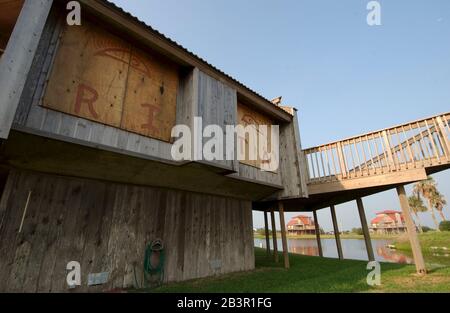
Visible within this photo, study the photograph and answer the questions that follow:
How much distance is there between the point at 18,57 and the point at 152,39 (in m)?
2.81

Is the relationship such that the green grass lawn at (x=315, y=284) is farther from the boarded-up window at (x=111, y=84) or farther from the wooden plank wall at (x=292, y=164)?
the boarded-up window at (x=111, y=84)

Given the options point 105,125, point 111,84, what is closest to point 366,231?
point 105,125

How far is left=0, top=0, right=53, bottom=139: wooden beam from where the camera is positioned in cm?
328

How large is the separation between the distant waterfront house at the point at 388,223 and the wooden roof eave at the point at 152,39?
83842 mm

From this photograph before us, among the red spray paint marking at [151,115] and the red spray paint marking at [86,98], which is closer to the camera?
the red spray paint marking at [86,98]

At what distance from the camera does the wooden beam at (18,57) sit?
129 inches

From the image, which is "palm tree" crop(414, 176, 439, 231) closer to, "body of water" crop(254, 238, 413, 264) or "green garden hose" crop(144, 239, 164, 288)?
"body of water" crop(254, 238, 413, 264)

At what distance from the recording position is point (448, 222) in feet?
120

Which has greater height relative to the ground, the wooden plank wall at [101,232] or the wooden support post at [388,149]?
the wooden support post at [388,149]

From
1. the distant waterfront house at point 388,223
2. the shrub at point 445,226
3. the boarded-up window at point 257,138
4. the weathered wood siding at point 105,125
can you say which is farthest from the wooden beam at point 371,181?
the distant waterfront house at point 388,223

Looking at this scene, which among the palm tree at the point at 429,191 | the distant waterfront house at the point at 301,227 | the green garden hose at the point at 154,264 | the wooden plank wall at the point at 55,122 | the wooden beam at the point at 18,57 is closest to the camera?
the wooden beam at the point at 18,57

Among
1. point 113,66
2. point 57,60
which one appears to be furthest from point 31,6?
point 113,66

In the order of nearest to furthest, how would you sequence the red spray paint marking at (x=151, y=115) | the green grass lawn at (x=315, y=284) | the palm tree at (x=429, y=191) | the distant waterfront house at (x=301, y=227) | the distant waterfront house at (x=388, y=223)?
the green grass lawn at (x=315, y=284)
the red spray paint marking at (x=151, y=115)
the palm tree at (x=429, y=191)
the distant waterfront house at (x=388, y=223)
the distant waterfront house at (x=301, y=227)
